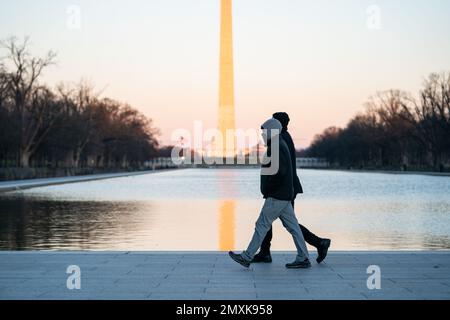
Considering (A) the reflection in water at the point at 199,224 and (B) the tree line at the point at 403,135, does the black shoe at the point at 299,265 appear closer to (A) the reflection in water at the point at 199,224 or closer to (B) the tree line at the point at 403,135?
(A) the reflection in water at the point at 199,224

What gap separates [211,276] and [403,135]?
87.8 meters

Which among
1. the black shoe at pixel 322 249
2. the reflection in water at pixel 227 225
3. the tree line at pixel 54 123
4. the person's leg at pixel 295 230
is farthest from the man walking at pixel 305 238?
the tree line at pixel 54 123

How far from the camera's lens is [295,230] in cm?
891

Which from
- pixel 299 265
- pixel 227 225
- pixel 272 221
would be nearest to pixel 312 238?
pixel 299 265

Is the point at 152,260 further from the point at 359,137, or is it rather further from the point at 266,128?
the point at 359,137

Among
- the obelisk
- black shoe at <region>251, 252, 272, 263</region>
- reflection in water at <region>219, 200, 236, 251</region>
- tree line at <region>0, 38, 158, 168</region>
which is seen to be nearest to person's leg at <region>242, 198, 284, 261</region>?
black shoe at <region>251, 252, 272, 263</region>

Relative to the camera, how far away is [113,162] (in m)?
119

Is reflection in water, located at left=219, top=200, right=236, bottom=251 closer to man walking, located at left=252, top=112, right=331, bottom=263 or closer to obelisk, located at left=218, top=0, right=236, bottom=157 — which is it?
man walking, located at left=252, top=112, right=331, bottom=263

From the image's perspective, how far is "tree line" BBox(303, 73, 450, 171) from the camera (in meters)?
86.0

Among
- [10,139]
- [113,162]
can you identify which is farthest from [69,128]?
[113,162]

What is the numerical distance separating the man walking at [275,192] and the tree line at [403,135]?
225 feet

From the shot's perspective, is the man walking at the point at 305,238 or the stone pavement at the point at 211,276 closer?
the stone pavement at the point at 211,276

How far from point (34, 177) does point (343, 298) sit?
53.0 metres

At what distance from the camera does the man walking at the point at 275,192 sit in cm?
867
